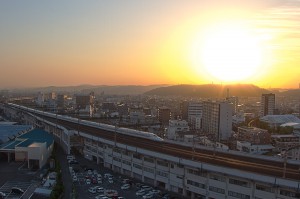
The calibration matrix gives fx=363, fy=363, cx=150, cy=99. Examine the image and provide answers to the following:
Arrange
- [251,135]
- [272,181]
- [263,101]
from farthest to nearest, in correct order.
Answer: [263,101], [251,135], [272,181]

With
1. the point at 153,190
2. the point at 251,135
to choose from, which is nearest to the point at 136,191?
the point at 153,190

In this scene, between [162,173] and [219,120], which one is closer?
[162,173]

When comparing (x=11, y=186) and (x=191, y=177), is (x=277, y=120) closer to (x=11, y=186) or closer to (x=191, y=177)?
(x=191, y=177)

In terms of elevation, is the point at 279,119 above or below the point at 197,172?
below

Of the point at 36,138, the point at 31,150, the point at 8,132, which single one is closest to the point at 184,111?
the point at 8,132

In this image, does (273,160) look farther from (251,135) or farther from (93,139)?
(251,135)

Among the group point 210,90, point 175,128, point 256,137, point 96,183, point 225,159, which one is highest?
point 210,90
